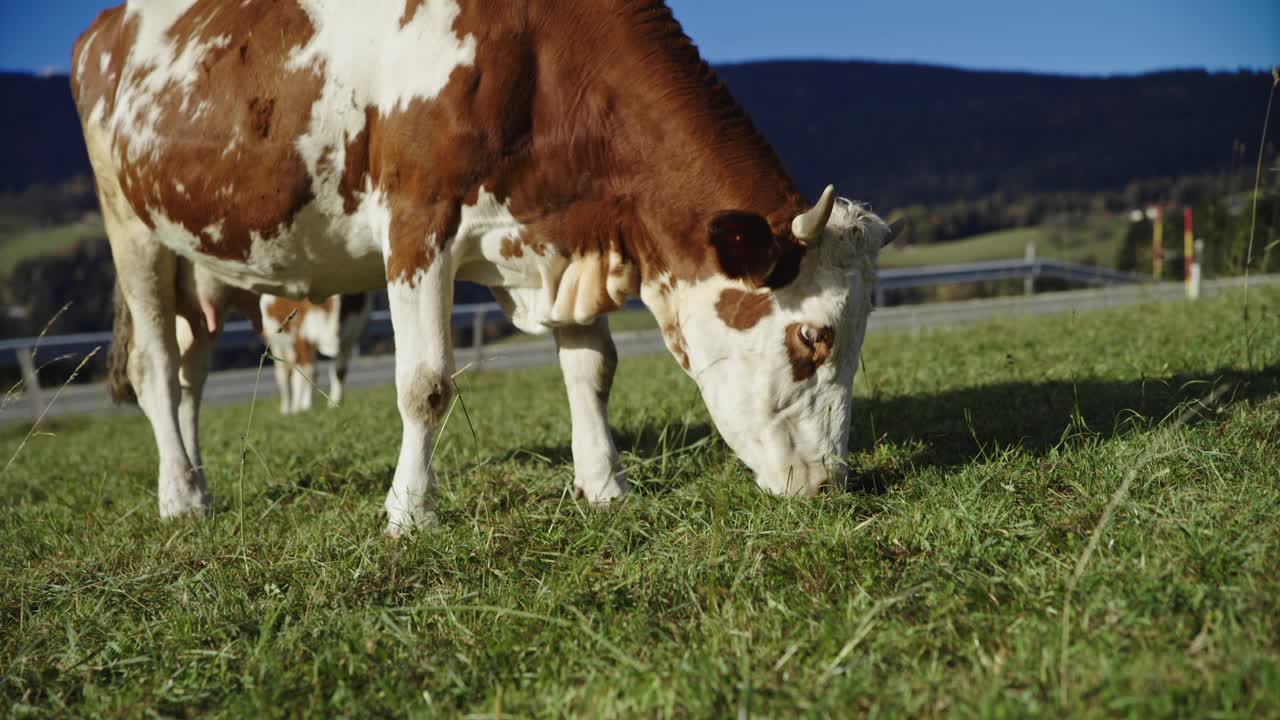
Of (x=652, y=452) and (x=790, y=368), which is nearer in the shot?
(x=790, y=368)

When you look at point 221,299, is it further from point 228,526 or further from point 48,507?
point 228,526

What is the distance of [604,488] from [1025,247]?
72.1 m

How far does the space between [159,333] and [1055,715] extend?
5159mm

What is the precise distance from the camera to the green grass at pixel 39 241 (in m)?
87.4

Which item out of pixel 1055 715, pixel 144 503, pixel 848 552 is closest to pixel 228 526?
pixel 144 503

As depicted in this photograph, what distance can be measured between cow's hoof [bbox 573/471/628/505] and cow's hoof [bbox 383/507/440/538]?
654 millimetres

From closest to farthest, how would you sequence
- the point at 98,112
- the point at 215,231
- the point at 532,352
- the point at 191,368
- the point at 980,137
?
the point at 215,231 → the point at 98,112 → the point at 191,368 → the point at 532,352 → the point at 980,137

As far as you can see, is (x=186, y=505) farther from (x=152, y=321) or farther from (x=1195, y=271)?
(x=1195, y=271)

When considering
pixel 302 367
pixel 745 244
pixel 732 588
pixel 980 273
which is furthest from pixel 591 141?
pixel 980 273

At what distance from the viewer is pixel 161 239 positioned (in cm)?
515

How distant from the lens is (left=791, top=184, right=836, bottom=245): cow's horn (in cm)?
337

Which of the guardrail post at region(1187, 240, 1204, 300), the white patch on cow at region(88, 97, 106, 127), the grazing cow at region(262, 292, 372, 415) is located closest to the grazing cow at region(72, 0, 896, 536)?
the white patch on cow at region(88, 97, 106, 127)

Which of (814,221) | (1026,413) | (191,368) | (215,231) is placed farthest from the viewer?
(191,368)

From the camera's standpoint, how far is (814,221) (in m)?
3.44
